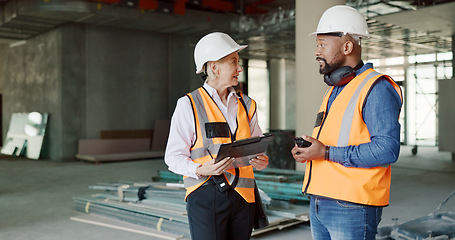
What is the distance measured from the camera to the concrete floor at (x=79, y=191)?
220 inches

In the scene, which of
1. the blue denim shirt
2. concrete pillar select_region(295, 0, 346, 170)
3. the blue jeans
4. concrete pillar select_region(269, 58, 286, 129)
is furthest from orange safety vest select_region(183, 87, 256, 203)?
concrete pillar select_region(269, 58, 286, 129)

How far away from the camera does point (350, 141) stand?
196 cm

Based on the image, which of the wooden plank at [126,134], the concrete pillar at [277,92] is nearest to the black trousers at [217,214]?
the wooden plank at [126,134]

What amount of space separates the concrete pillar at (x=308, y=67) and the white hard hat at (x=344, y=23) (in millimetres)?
5654

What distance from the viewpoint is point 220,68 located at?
2441 millimetres

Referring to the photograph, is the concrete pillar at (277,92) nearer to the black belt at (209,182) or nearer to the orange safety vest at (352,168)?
the black belt at (209,182)

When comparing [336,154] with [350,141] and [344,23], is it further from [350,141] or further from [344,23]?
[344,23]

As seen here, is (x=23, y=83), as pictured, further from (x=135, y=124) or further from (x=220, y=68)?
(x=220, y=68)

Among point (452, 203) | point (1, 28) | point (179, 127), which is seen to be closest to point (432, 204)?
point (452, 203)

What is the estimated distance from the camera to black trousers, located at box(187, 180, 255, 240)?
7.68ft

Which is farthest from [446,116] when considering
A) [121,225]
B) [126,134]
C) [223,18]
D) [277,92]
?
[121,225]

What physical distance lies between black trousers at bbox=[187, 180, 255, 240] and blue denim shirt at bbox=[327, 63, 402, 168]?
28.1 inches

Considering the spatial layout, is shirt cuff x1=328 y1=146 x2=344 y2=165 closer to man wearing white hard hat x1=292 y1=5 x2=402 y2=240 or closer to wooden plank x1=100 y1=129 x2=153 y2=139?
man wearing white hard hat x1=292 y1=5 x2=402 y2=240

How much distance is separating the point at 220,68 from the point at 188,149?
1.57ft
